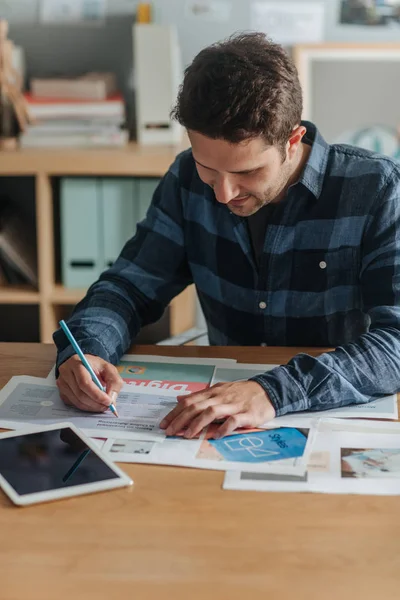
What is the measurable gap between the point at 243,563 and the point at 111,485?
221mm

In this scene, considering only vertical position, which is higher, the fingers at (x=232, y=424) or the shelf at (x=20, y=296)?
the fingers at (x=232, y=424)

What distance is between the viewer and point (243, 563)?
86cm

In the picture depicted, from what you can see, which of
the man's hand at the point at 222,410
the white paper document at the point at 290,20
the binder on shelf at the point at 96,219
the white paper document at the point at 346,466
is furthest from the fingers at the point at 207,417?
the white paper document at the point at 290,20

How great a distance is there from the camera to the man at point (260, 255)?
1.26 m

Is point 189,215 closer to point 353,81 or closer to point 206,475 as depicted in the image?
point 206,475

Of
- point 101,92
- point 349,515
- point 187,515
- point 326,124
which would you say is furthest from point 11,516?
point 326,124

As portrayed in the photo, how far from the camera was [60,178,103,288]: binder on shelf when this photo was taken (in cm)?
265

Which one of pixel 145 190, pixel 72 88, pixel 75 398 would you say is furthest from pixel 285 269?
pixel 72 88

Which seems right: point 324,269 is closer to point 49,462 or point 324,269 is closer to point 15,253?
point 49,462

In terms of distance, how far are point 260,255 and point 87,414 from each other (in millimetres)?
526

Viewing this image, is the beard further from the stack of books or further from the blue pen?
the stack of books

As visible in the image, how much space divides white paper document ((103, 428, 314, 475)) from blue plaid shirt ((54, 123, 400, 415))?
0.68 ft

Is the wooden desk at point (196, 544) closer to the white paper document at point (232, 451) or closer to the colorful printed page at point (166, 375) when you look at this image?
the white paper document at point (232, 451)

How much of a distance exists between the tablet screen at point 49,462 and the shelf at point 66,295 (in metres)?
1.56
